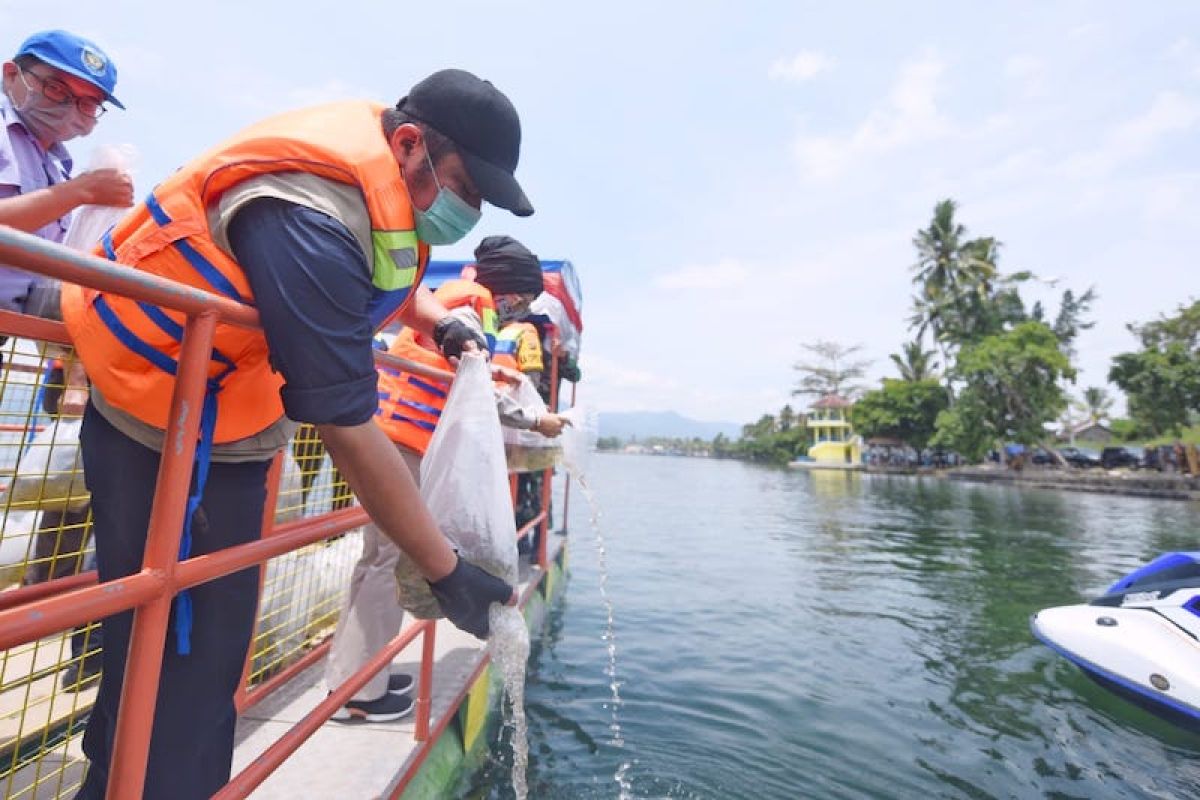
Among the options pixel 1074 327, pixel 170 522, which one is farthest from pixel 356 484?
pixel 1074 327

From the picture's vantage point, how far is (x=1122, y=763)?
135 inches

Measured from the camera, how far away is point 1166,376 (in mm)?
26406

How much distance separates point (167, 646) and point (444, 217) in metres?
1.00

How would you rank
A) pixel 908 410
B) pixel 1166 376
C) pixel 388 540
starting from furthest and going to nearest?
pixel 908 410, pixel 1166 376, pixel 388 540

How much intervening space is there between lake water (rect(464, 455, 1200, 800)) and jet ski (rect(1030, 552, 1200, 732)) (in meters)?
0.25

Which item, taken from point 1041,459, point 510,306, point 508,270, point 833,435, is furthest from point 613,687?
point 833,435

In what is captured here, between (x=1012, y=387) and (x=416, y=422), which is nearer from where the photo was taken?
(x=416, y=422)

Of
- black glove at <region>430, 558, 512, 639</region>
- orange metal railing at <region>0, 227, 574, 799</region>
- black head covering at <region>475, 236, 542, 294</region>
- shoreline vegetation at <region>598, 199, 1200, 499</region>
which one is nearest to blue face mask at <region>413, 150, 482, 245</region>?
orange metal railing at <region>0, 227, 574, 799</region>

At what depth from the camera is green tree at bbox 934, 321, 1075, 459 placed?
31.2 m

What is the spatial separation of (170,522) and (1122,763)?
188 inches

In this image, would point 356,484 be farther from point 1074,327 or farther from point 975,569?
point 1074,327

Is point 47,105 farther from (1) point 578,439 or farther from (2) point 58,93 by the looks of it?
(1) point 578,439

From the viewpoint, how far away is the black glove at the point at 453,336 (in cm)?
195

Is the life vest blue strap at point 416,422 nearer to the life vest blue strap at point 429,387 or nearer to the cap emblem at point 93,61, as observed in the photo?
the life vest blue strap at point 429,387
